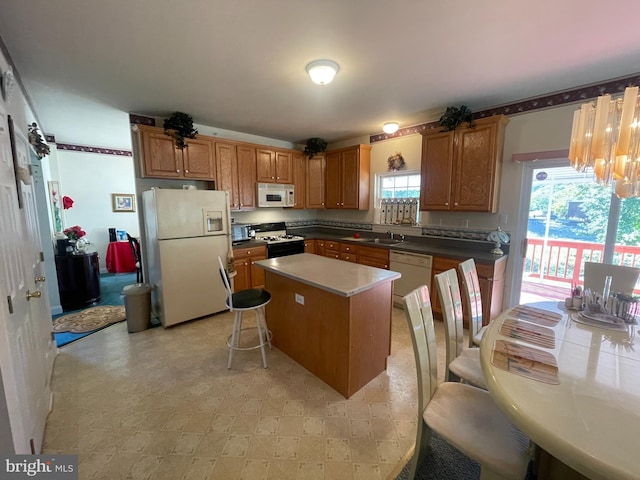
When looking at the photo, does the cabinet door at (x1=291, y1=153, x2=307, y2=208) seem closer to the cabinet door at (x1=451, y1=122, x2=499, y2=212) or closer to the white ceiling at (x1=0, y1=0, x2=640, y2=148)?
the white ceiling at (x1=0, y1=0, x2=640, y2=148)

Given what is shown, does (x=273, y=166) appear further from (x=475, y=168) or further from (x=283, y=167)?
(x=475, y=168)

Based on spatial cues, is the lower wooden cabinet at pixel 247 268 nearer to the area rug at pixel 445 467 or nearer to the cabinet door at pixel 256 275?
the cabinet door at pixel 256 275

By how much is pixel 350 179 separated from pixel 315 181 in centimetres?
73

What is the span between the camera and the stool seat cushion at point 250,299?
227cm

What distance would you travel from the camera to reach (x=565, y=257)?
116 inches

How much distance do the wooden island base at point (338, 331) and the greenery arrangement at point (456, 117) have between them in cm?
224

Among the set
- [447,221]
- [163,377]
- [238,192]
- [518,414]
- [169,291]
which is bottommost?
[163,377]

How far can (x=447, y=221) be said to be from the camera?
12.2ft

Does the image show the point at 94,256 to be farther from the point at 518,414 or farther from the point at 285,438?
the point at 518,414

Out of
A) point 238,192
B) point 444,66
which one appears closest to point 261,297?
point 238,192

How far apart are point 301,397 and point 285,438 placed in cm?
37

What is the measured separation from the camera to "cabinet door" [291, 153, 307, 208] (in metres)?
4.75

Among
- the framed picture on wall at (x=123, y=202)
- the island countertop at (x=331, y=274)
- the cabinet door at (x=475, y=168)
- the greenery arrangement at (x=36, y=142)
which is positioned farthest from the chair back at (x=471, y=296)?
the framed picture on wall at (x=123, y=202)

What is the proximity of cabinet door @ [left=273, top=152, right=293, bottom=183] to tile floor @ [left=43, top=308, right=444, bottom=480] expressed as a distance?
9.57 feet
